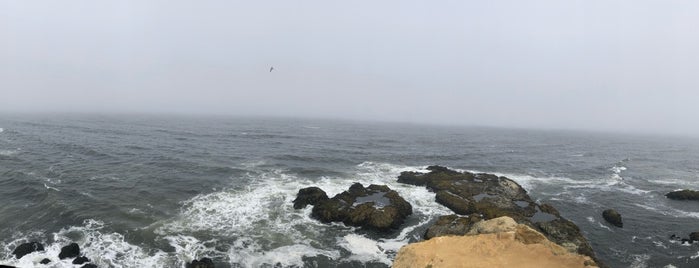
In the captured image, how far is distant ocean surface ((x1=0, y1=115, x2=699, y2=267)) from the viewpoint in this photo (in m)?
26.5

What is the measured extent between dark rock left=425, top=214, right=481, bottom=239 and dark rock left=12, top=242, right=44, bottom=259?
28.3 meters

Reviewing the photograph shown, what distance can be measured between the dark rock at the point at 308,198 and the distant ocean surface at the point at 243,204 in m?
1.31

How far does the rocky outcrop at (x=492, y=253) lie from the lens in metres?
15.5

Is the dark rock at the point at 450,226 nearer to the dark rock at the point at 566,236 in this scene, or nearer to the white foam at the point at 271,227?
the white foam at the point at 271,227

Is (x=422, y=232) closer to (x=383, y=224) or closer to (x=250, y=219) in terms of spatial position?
(x=383, y=224)

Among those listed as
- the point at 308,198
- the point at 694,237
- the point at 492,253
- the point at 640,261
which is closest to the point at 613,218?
the point at 694,237

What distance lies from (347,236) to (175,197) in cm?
1998

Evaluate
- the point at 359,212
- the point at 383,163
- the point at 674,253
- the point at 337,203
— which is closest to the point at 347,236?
the point at 359,212

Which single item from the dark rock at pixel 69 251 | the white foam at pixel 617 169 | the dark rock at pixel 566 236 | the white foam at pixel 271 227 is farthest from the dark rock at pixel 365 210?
the white foam at pixel 617 169

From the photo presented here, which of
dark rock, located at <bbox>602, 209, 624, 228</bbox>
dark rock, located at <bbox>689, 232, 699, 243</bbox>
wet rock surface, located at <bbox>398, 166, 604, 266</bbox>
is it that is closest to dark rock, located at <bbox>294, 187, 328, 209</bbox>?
wet rock surface, located at <bbox>398, 166, 604, 266</bbox>

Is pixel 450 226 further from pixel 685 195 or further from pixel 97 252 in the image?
pixel 685 195

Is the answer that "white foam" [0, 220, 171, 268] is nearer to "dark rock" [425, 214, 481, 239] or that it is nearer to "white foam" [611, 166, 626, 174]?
"dark rock" [425, 214, 481, 239]

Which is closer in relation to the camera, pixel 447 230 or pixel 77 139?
pixel 447 230

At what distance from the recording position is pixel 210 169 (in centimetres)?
5200
